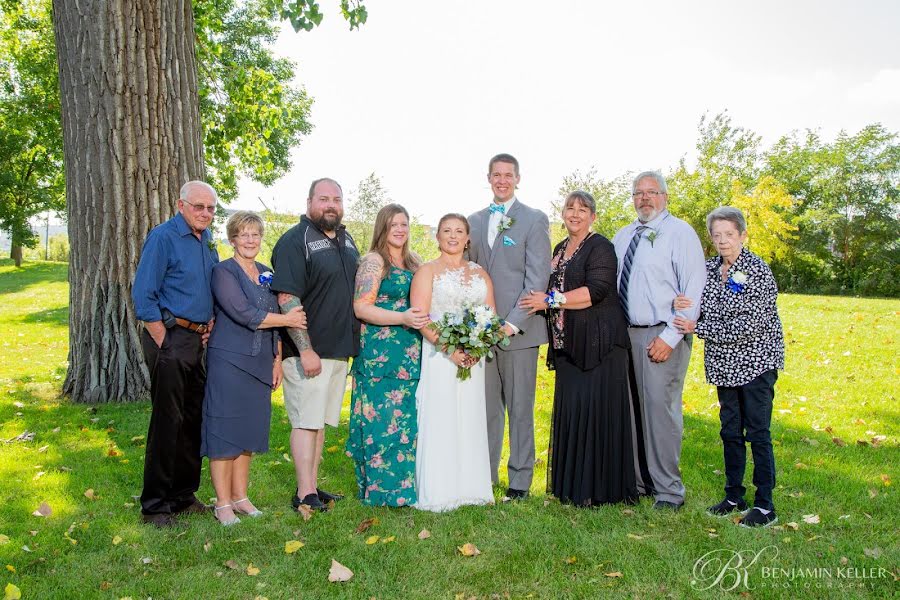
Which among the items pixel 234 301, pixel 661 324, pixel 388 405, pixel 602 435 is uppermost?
pixel 234 301

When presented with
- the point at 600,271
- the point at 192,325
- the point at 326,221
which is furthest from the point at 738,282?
the point at 192,325

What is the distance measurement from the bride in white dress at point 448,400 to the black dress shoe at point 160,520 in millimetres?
1900

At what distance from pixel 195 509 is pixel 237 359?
1.33 m

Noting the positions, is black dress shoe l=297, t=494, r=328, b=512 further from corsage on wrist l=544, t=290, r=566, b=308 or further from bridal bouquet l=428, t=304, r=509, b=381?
corsage on wrist l=544, t=290, r=566, b=308

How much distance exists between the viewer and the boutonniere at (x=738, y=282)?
4844 mm

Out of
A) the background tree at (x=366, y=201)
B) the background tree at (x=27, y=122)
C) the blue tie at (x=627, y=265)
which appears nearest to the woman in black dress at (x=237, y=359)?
the blue tie at (x=627, y=265)

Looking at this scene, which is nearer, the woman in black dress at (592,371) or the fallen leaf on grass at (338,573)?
the fallen leaf on grass at (338,573)

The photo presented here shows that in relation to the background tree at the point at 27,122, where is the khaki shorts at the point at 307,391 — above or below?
below

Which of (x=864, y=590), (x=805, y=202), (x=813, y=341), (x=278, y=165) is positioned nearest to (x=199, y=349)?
(x=864, y=590)

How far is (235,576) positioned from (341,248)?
2552 millimetres

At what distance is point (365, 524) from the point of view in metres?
4.88

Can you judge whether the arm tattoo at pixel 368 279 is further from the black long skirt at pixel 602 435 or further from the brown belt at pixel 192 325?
the black long skirt at pixel 602 435

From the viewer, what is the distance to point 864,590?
3863mm

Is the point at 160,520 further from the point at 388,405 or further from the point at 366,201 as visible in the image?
the point at 366,201
